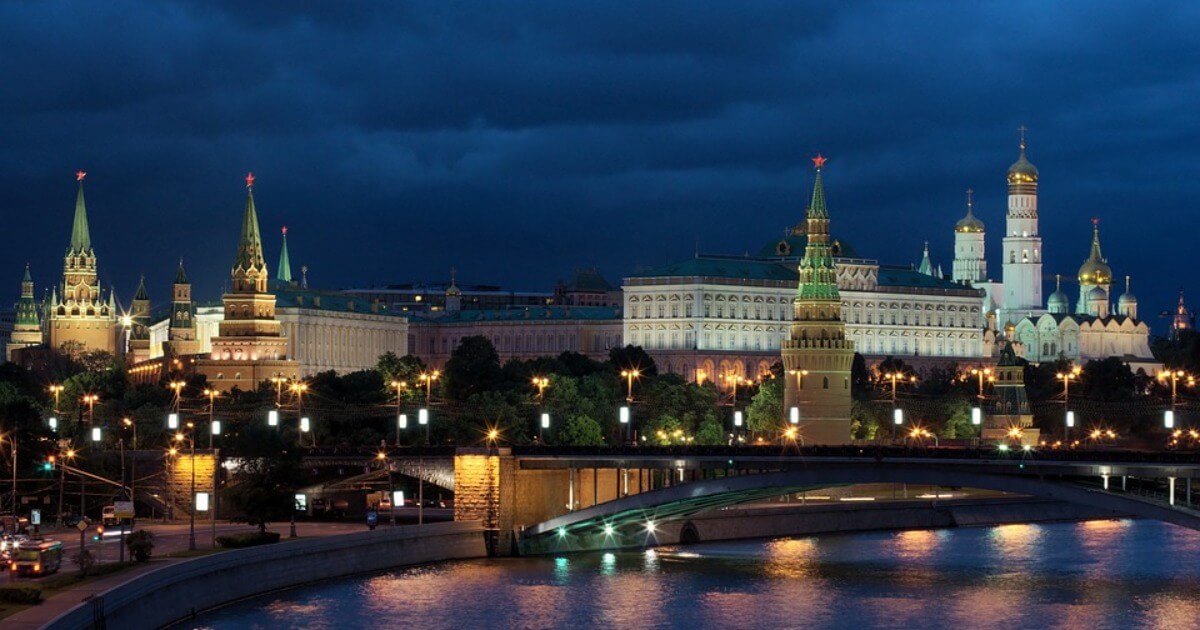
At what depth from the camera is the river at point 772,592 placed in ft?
271

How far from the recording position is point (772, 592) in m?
91.9

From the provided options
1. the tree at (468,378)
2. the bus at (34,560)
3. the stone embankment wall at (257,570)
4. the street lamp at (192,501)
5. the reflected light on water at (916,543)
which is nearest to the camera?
the stone embankment wall at (257,570)

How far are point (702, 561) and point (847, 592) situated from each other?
13.9 meters

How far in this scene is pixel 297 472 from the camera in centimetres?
10700

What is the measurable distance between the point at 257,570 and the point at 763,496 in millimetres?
24758

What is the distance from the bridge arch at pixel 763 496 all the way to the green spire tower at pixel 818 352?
52.2m

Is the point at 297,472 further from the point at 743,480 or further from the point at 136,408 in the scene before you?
the point at 136,408

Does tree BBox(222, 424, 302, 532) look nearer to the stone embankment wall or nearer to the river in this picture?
the stone embankment wall

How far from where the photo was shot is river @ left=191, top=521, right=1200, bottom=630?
271 feet

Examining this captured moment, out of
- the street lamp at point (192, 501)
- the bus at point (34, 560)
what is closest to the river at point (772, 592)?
the street lamp at point (192, 501)

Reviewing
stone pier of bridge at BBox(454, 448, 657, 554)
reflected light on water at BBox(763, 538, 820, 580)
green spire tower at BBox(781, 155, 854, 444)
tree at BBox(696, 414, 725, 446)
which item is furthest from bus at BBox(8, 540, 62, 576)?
green spire tower at BBox(781, 155, 854, 444)

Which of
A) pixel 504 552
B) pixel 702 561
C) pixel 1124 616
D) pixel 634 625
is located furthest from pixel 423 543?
pixel 1124 616

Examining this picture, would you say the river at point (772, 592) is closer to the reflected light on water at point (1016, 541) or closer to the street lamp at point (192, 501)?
the reflected light on water at point (1016, 541)

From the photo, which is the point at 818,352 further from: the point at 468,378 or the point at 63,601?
the point at 63,601
